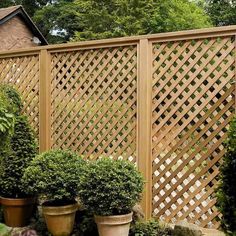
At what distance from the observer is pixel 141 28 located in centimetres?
1522

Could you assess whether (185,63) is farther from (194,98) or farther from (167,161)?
(167,161)

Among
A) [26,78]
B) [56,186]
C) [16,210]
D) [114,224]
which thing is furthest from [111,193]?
[26,78]

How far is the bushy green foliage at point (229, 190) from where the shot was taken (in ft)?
7.71

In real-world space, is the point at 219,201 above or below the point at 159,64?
below

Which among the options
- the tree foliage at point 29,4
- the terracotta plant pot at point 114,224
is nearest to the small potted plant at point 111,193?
the terracotta plant pot at point 114,224

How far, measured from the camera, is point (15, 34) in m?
14.8

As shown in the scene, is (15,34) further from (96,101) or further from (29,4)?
(96,101)

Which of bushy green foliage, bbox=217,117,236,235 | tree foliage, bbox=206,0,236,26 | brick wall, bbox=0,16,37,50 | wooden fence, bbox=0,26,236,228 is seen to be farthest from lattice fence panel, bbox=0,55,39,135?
tree foliage, bbox=206,0,236,26

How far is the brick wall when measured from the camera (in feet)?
46.2

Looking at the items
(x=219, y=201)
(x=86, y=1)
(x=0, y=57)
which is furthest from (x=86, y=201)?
(x=86, y=1)

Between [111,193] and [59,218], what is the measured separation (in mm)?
676

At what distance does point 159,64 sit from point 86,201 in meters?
1.48

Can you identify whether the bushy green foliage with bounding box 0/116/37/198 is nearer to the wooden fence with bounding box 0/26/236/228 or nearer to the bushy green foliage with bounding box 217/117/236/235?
the wooden fence with bounding box 0/26/236/228

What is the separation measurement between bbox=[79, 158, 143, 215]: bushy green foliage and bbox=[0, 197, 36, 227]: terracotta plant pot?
0.92 metres
